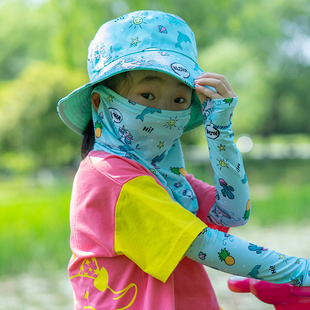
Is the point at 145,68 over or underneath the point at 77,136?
underneath

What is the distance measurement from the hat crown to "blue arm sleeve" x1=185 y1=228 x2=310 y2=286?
0.49m

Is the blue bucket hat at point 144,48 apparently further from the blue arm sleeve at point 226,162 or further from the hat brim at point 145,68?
the blue arm sleeve at point 226,162

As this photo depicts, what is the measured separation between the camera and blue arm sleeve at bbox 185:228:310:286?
4.22 ft

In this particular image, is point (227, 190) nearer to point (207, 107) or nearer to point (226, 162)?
point (226, 162)

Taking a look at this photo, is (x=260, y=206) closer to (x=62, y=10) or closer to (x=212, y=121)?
(x=62, y=10)

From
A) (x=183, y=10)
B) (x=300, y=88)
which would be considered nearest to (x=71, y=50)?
(x=183, y=10)

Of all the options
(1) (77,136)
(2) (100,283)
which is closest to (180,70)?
(2) (100,283)

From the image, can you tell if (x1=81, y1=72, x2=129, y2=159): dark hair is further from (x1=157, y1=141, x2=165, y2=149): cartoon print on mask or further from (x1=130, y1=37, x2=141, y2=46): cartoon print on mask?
(x1=157, y1=141, x2=165, y2=149): cartoon print on mask

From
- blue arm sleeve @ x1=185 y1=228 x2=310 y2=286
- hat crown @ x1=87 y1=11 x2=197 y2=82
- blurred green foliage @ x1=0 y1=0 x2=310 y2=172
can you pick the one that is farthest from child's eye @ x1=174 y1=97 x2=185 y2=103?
blurred green foliage @ x1=0 y1=0 x2=310 y2=172

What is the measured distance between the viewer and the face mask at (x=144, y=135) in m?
1.44

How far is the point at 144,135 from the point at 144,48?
250 millimetres

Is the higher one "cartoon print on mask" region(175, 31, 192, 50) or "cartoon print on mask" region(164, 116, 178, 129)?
"cartoon print on mask" region(175, 31, 192, 50)

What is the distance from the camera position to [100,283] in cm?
138

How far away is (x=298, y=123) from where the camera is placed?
28594 mm
